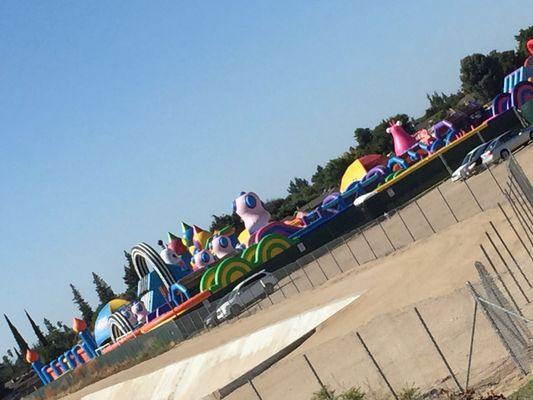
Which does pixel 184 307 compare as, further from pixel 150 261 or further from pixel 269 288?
pixel 150 261

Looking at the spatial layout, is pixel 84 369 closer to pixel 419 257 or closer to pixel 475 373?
pixel 419 257

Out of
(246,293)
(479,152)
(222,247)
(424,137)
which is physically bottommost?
(246,293)

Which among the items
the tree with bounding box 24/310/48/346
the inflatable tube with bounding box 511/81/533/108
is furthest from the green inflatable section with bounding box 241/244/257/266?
the tree with bounding box 24/310/48/346

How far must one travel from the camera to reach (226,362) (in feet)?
129

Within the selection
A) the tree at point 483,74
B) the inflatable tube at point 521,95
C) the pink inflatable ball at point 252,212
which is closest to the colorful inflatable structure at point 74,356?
the pink inflatable ball at point 252,212

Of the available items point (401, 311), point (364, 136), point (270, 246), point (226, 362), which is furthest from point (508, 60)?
point (401, 311)

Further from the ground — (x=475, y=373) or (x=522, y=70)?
(x=522, y=70)

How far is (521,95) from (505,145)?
32.8 feet

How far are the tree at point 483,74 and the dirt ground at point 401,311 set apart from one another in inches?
3294

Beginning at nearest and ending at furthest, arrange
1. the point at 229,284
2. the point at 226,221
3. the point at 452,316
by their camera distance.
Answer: the point at 452,316 → the point at 229,284 → the point at 226,221

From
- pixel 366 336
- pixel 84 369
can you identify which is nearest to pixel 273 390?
pixel 366 336

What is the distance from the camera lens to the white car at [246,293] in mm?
51812

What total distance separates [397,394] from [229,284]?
4048 cm

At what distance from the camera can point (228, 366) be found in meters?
38.5
